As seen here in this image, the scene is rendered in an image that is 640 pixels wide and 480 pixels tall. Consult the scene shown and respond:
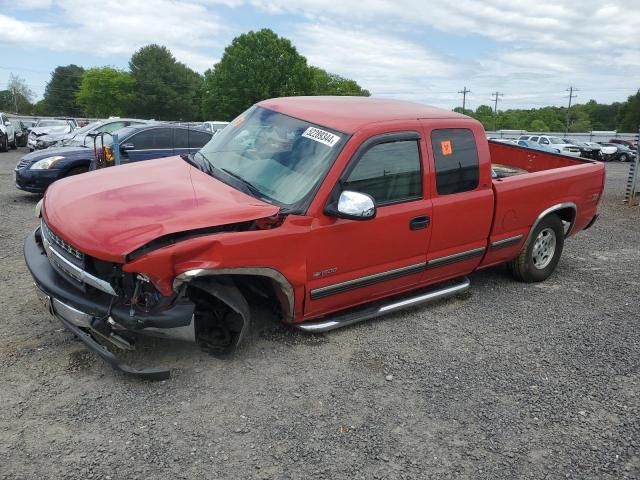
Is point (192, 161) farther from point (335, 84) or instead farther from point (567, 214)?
point (335, 84)

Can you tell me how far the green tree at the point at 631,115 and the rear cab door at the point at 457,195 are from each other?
91134 millimetres

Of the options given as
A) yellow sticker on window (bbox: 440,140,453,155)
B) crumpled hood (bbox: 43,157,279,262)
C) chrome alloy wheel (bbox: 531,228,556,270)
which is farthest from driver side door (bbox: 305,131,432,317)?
chrome alloy wheel (bbox: 531,228,556,270)

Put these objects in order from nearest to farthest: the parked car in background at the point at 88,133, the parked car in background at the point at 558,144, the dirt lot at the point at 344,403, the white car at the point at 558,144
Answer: the dirt lot at the point at 344,403 < the parked car in background at the point at 88,133 < the white car at the point at 558,144 < the parked car in background at the point at 558,144

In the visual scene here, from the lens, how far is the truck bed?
511cm

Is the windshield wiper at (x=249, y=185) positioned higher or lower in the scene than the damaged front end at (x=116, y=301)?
higher

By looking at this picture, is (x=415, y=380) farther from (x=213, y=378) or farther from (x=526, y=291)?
(x=526, y=291)

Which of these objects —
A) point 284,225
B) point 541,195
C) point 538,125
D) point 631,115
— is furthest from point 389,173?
point 538,125

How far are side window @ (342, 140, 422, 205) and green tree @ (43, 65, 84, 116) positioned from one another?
363ft

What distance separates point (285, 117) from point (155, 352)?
6.97ft

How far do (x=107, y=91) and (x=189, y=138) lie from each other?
80.4 m

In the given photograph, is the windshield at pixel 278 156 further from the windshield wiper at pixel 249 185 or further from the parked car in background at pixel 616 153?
the parked car in background at pixel 616 153

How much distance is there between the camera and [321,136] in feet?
13.5

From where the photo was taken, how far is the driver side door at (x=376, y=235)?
3893mm

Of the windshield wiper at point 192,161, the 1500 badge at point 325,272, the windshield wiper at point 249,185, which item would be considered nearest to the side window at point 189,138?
the windshield wiper at point 192,161
